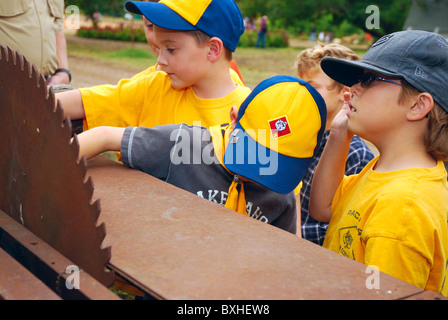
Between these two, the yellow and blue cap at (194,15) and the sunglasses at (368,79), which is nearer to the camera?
the sunglasses at (368,79)

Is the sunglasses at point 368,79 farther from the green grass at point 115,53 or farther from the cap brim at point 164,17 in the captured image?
the green grass at point 115,53

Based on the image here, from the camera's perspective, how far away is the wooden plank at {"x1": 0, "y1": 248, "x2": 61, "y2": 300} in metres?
0.99

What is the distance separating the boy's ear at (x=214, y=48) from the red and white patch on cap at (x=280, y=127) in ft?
2.16

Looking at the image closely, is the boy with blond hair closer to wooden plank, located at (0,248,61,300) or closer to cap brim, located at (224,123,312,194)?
cap brim, located at (224,123,312,194)

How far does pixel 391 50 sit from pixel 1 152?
135 cm

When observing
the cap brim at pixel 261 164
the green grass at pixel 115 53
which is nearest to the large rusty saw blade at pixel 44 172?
the cap brim at pixel 261 164

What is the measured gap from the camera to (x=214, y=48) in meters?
2.39

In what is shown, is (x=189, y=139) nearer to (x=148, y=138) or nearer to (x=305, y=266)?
(x=148, y=138)

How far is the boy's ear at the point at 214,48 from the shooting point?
236cm

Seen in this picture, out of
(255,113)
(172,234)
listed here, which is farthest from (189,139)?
(172,234)

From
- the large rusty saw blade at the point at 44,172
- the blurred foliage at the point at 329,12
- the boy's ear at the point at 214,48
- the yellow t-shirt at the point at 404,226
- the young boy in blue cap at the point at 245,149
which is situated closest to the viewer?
the large rusty saw blade at the point at 44,172

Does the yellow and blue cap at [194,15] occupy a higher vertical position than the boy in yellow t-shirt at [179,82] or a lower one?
higher

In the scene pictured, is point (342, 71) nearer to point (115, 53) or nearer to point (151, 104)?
point (151, 104)

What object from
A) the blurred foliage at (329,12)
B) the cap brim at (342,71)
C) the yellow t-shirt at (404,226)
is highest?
the cap brim at (342,71)
